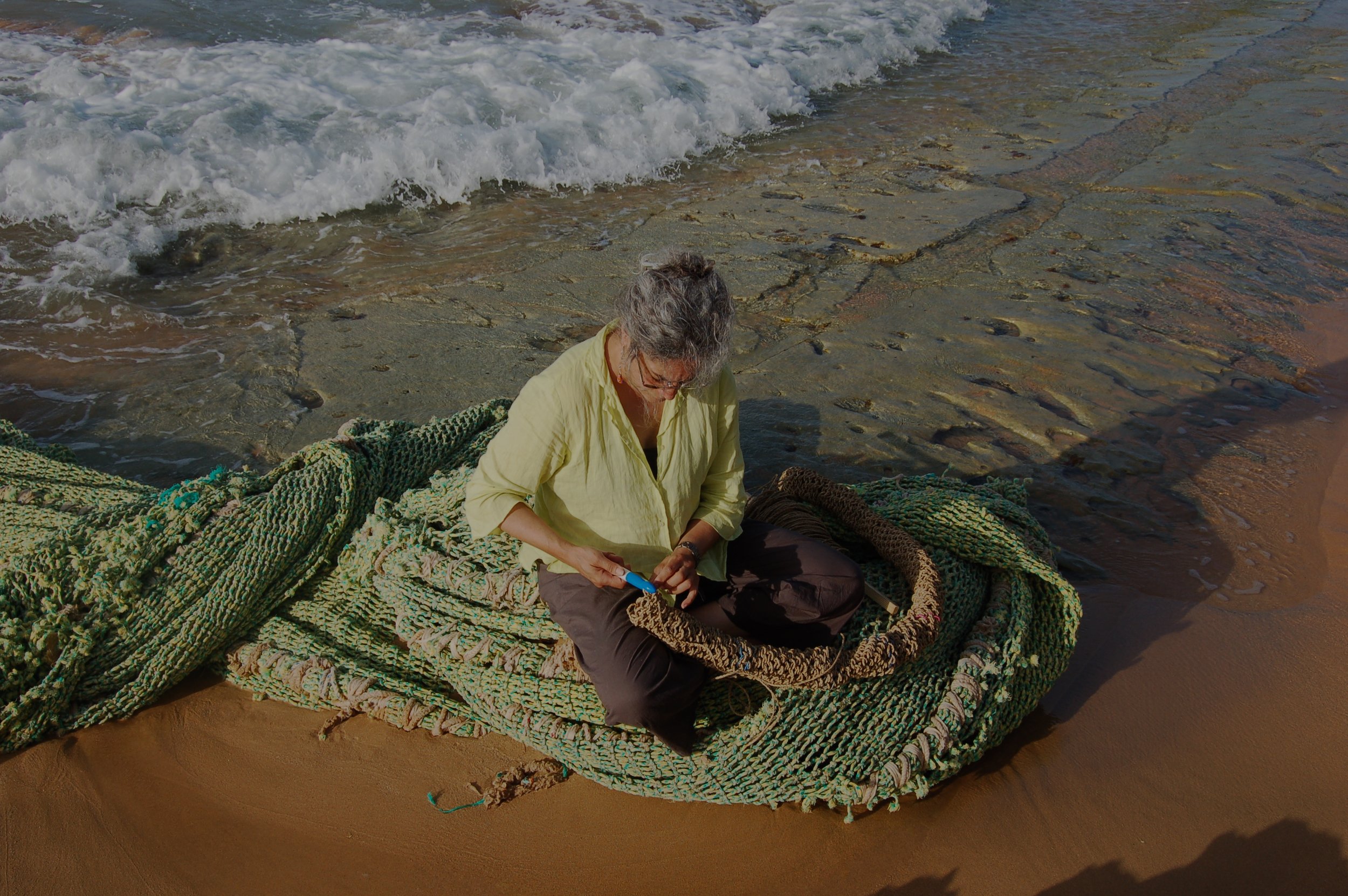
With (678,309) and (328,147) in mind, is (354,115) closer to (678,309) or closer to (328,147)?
(328,147)

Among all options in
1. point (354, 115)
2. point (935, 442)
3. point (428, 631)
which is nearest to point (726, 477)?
point (428, 631)

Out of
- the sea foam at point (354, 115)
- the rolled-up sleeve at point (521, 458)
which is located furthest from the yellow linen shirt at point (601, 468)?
the sea foam at point (354, 115)

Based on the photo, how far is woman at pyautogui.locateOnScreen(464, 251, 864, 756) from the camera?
2.23 metres

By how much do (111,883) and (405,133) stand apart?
20.2ft

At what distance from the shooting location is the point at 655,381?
2.32 metres

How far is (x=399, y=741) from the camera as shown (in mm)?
2658

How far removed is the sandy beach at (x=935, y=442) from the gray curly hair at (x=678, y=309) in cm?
122

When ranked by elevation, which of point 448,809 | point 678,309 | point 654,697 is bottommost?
point 448,809

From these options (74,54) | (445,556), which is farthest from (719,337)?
(74,54)

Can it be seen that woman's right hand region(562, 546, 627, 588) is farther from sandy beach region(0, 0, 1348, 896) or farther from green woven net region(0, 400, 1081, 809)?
sandy beach region(0, 0, 1348, 896)

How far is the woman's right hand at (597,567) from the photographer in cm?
230

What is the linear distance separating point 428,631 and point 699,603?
82 cm

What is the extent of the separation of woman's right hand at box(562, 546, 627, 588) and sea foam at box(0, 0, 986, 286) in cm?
453

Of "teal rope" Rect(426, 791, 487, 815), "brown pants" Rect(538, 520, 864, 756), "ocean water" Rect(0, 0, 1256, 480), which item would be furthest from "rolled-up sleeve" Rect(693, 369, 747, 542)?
"ocean water" Rect(0, 0, 1256, 480)
